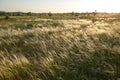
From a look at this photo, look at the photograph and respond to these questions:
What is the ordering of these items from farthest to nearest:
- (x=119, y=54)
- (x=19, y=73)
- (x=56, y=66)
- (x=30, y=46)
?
(x=30, y=46)
(x=119, y=54)
(x=56, y=66)
(x=19, y=73)

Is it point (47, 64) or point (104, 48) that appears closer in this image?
point (47, 64)

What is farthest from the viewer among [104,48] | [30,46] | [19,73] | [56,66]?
[30,46]

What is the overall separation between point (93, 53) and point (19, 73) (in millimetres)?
2798

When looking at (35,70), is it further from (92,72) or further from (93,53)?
(93,53)

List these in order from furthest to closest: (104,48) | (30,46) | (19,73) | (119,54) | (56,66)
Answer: (30,46), (104,48), (119,54), (56,66), (19,73)

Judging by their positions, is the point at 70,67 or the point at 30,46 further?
the point at 30,46

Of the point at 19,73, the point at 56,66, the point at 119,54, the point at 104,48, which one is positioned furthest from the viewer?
the point at 104,48

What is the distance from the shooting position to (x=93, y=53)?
7684 millimetres

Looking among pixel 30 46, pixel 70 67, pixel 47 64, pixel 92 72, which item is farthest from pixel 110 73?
pixel 30 46

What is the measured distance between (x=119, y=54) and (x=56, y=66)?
2.39 meters

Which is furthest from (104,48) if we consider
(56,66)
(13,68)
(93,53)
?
(13,68)

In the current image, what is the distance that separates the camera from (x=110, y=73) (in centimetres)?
598

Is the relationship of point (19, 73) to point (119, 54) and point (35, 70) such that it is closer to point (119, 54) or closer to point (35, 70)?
point (35, 70)

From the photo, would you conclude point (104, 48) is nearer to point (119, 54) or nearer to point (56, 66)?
point (119, 54)
